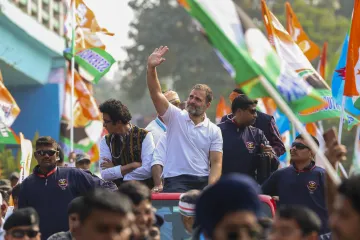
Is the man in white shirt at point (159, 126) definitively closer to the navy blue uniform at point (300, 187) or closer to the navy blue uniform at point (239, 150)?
the navy blue uniform at point (239, 150)

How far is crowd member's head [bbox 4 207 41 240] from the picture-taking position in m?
7.72

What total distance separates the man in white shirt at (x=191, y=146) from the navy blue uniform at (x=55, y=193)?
1015 millimetres

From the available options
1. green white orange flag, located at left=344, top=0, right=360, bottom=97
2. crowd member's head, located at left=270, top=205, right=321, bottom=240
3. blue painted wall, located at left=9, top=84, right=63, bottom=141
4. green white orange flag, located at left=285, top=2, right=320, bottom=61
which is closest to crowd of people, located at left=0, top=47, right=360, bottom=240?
crowd member's head, located at left=270, top=205, right=321, bottom=240

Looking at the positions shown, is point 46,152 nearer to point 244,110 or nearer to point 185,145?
point 185,145

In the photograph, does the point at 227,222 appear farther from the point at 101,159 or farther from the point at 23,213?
the point at 101,159

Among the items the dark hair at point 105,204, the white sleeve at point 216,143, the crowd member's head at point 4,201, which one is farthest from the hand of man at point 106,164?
the dark hair at point 105,204

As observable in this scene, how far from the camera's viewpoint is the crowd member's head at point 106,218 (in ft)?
18.9

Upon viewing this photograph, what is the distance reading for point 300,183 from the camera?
1045cm

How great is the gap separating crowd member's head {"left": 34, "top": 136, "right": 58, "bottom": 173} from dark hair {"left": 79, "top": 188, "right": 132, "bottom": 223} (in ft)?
13.3

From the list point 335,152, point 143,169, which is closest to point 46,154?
point 143,169

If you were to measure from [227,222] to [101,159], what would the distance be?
18.8ft

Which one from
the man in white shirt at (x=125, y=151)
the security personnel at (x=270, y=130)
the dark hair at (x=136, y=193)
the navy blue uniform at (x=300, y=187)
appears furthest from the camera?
the security personnel at (x=270, y=130)

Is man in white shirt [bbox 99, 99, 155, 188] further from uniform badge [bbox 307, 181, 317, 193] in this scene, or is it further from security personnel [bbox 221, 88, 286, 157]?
uniform badge [bbox 307, 181, 317, 193]

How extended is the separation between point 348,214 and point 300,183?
505 centimetres
